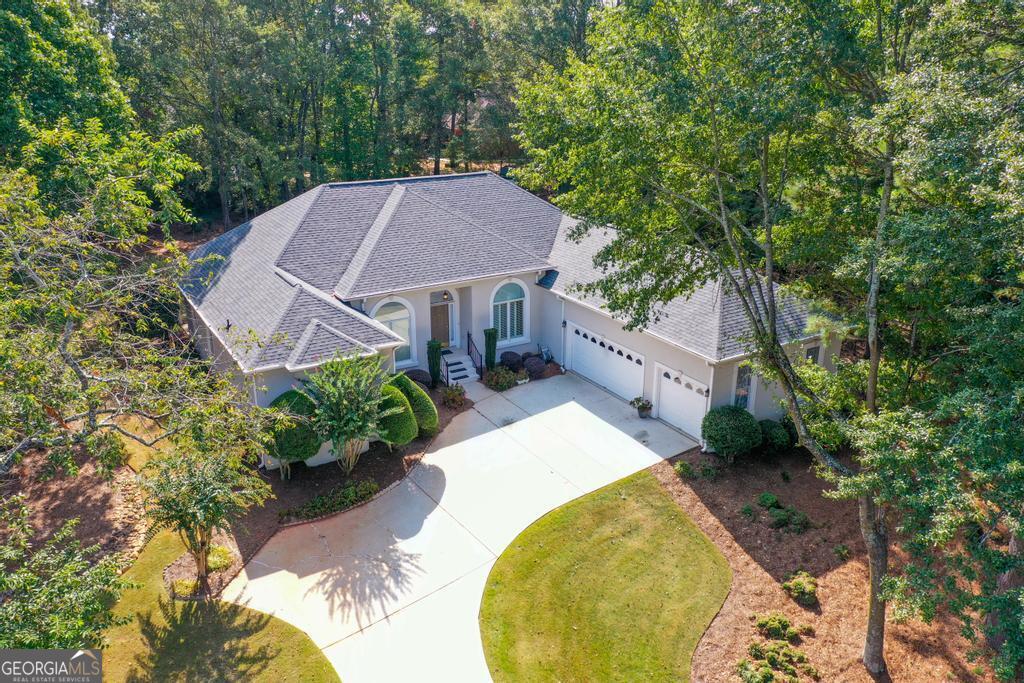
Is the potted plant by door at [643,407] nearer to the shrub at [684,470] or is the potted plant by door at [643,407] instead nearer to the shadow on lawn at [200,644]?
the shrub at [684,470]

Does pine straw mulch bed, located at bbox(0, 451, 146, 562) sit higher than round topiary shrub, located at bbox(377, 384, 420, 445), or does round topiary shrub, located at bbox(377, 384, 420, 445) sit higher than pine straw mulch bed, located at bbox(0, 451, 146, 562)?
round topiary shrub, located at bbox(377, 384, 420, 445)

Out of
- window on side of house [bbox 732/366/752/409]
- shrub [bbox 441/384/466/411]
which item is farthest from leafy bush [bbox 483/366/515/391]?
window on side of house [bbox 732/366/752/409]

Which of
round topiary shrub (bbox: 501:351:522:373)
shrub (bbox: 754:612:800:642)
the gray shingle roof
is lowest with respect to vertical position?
shrub (bbox: 754:612:800:642)

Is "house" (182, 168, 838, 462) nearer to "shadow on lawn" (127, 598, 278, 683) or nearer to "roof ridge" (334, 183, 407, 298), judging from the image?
"roof ridge" (334, 183, 407, 298)

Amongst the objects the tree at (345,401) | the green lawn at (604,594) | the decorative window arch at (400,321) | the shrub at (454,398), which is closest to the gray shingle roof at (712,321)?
the green lawn at (604,594)

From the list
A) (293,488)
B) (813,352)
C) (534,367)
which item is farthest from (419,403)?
(813,352)

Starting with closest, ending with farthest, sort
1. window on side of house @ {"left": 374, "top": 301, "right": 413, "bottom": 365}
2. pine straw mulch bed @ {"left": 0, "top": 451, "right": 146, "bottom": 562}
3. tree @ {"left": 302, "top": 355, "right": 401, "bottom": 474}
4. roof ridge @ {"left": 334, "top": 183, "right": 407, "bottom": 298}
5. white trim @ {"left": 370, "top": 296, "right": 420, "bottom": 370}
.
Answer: pine straw mulch bed @ {"left": 0, "top": 451, "right": 146, "bottom": 562}
tree @ {"left": 302, "top": 355, "right": 401, "bottom": 474}
roof ridge @ {"left": 334, "top": 183, "right": 407, "bottom": 298}
white trim @ {"left": 370, "top": 296, "right": 420, "bottom": 370}
window on side of house @ {"left": 374, "top": 301, "right": 413, "bottom": 365}
